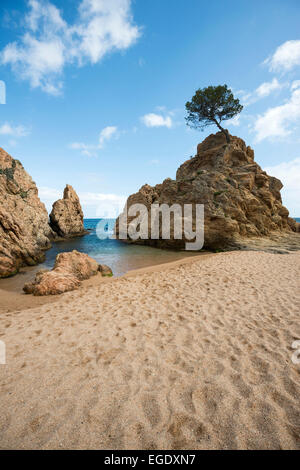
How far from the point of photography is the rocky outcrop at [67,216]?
35.6m

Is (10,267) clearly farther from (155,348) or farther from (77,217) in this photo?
(77,217)

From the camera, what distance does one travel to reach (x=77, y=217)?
133ft

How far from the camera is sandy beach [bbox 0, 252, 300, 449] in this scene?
214 cm

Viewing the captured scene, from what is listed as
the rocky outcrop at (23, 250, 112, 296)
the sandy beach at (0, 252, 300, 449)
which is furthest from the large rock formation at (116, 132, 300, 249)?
the sandy beach at (0, 252, 300, 449)

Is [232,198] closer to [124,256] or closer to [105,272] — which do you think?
[124,256]

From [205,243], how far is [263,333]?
15.9m

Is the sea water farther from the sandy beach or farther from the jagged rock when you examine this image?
the sandy beach

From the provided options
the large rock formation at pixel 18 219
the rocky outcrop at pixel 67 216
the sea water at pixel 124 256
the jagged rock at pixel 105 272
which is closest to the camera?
the jagged rock at pixel 105 272

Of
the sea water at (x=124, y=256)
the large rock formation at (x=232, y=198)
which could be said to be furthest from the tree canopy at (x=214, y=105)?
the sea water at (x=124, y=256)

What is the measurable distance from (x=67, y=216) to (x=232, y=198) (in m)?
31.5

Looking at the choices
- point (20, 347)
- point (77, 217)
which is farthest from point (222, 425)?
point (77, 217)

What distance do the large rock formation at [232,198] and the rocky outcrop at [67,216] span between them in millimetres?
18984

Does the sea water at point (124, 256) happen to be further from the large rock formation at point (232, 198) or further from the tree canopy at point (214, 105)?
the tree canopy at point (214, 105)
